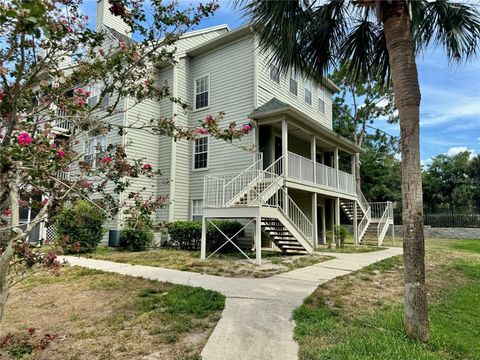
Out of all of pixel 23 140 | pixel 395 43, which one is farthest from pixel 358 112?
pixel 23 140

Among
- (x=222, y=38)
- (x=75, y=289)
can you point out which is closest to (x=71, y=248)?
(x=75, y=289)

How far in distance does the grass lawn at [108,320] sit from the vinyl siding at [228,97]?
26.9 ft

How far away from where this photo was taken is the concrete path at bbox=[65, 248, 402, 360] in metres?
3.88

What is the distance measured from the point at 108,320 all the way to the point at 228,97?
11946 millimetres

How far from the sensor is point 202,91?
16.5 metres

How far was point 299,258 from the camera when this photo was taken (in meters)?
11.0

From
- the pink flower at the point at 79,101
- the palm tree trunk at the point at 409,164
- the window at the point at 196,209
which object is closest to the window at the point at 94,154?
the pink flower at the point at 79,101

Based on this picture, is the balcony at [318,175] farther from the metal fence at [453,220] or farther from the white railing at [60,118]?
the metal fence at [453,220]

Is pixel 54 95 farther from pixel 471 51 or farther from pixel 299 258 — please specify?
pixel 299 258

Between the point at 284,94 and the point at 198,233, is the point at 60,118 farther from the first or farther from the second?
the point at 284,94

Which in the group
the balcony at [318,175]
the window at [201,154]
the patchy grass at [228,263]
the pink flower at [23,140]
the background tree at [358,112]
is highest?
the background tree at [358,112]

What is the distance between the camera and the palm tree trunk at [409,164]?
4023 millimetres

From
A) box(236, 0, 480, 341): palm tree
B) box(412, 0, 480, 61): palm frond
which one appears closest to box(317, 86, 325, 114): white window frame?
box(236, 0, 480, 341): palm tree

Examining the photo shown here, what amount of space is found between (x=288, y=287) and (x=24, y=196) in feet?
16.5
